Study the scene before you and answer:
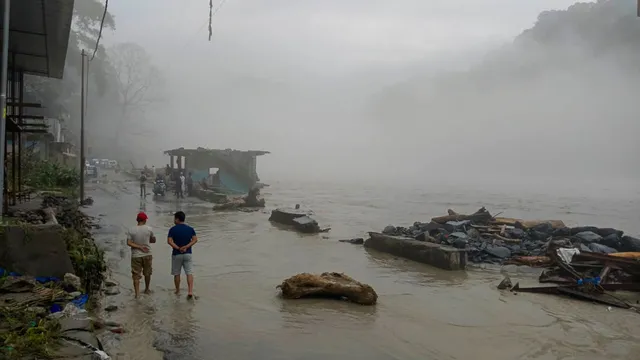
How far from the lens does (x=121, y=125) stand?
261 ft

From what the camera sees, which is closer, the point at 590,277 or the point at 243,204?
the point at 590,277

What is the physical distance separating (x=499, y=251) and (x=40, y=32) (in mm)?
13321

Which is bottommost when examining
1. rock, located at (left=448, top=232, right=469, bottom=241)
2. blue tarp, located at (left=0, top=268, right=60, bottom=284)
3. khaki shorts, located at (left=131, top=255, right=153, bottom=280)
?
rock, located at (left=448, top=232, right=469, bottom=241)

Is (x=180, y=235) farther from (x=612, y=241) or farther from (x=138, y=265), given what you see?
(x=612, y=241)

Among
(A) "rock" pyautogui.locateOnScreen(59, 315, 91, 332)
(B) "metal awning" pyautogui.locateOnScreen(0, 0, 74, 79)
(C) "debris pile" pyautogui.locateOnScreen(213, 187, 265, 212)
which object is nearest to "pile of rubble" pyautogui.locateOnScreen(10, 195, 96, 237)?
(A) "rock" pyautogui.locateOnScreen(59, 315, 91, 332)

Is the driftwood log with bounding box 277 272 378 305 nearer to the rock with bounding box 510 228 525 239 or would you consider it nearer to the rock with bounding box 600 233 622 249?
the rock with bounding box 600 233 622 249

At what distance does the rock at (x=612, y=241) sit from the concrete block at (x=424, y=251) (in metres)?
4.86

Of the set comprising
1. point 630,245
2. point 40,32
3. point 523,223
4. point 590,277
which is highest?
point 40,32

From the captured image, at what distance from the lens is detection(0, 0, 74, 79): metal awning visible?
906 cm

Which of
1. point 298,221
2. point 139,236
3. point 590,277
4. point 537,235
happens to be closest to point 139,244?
point 139,236

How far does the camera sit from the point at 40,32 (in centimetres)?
1061

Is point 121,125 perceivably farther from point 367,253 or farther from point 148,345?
point 148,345

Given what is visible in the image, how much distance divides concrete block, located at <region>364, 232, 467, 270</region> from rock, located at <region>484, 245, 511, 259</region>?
5.25 feet

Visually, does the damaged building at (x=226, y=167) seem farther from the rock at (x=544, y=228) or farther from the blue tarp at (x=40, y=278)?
the blue tarp at (x=40, y=278)
